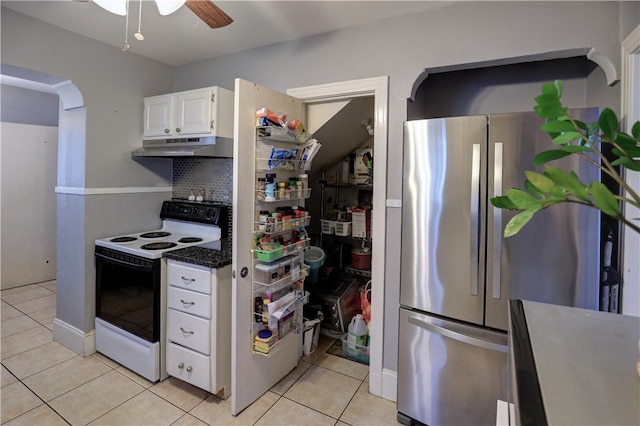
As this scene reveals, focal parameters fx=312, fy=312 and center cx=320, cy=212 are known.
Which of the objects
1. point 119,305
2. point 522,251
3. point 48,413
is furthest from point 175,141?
point 522,251

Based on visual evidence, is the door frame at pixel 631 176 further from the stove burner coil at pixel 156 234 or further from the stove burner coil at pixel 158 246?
the stove burner coil at pixel 156 234

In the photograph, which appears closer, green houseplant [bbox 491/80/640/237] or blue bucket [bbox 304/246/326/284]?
green houseplant [bbox 491/80/640/237]

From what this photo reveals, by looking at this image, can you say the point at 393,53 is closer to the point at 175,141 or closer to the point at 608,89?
the point at 608,89

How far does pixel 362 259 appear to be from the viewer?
310cm

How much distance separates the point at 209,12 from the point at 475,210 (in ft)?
5.33

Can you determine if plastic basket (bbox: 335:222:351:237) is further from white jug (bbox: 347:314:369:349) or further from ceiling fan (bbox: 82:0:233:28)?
ceiling fan (bbox: 82:0:233:28)

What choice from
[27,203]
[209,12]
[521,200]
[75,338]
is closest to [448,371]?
[521,200]

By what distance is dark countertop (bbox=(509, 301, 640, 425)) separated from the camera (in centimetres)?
51

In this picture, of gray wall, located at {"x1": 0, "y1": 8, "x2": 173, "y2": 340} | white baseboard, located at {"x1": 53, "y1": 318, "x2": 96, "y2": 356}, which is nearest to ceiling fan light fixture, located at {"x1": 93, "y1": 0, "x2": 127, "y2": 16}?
gray wall, located at {"x1": 0, "y1": 8, "x2": 173, "y2": 340}

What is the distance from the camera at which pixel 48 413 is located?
1.86 m

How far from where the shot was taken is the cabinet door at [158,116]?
2.61 m

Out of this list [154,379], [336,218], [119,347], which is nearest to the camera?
[154,379]

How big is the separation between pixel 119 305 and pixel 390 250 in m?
2.04

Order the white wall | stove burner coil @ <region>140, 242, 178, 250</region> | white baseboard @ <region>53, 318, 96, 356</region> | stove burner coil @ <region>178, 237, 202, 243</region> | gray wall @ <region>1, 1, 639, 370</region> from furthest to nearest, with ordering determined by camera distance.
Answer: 1. the white wall
2. stove burner coil @ <region>178, 237, 202, 243</region>
3. white baseboard @ <region>53, 318, 96, 356</region>
4. stove burner coil @ <region>140, 242, 178, 250</region>
5. gray wall @ <region>1, 1, 639, 370</region>
